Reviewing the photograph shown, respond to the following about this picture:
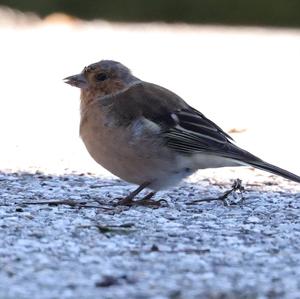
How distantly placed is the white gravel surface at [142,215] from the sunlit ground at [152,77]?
0.11ft

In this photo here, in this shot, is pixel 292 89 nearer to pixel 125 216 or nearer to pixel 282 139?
pixel 282 139

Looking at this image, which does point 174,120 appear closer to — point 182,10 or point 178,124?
point 178,124

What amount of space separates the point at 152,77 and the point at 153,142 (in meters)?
9.82

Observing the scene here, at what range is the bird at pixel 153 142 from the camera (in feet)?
25.5

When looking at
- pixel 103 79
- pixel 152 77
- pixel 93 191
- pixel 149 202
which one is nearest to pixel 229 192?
pixel 149 202

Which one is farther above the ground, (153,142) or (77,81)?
(77,81)

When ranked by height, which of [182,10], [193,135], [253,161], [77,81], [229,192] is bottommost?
[229,192]

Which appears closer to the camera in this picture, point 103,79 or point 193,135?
point 193,135

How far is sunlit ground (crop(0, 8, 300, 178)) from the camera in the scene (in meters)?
11.3

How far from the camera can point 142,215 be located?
761 centimetres

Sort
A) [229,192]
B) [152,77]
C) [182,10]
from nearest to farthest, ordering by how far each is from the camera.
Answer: [229,192]
[152,77]
[182,10]

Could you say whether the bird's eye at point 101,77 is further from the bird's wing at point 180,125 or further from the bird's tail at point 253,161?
the bird's tail at point 253,161

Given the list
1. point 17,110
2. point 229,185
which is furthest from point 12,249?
point 17,110

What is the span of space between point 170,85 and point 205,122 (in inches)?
338
